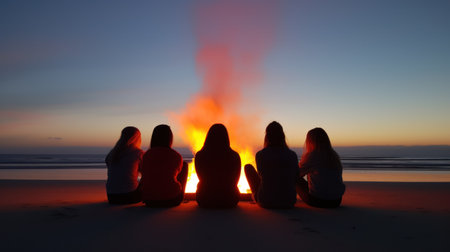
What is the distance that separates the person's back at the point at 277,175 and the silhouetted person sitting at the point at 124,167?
250cm

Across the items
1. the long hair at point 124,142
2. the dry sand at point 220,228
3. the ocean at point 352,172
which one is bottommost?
the ocean at point 352,172

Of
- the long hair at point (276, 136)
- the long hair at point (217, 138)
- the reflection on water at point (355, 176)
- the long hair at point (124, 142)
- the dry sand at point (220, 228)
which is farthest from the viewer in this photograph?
the reflection on water at point (355, 176)

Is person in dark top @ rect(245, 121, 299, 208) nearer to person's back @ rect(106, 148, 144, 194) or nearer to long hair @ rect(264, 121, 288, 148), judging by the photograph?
long hair @ rect(264, 121, 288, 148)

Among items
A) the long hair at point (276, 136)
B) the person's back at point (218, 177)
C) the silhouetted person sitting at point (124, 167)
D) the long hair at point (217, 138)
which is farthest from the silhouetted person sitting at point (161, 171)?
the long hair at point (276, 136)

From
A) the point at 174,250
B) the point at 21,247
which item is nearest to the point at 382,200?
the point at 174,250

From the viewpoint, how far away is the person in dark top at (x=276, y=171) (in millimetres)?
6203

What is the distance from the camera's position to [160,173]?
6.30m

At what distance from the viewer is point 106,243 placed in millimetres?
3984

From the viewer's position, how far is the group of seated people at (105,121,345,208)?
20.4ft

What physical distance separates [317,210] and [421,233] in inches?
80.0

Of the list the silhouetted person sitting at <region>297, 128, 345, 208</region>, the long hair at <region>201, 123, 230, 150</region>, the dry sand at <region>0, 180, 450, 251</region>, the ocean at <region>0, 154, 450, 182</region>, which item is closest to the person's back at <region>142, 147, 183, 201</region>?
the dry sand at <region>0, 180, 450, 251</region>

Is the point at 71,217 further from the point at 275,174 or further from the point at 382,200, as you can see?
the point at 382,200

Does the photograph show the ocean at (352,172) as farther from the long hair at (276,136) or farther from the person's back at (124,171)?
the long hair at (276,136)

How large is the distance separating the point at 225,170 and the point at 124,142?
2152mm
